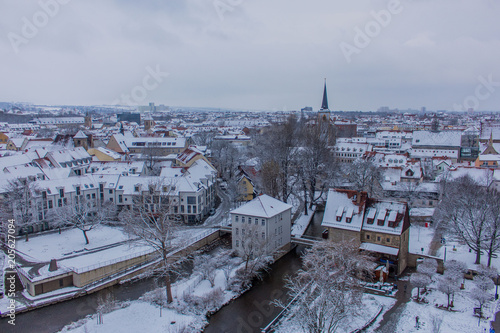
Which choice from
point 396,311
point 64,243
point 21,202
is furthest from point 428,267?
point 21,202

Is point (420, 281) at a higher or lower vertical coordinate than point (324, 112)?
lower

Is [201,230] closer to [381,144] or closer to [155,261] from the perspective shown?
[155,261]

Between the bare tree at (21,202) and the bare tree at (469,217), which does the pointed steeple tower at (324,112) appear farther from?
the bare tree at (21,202)

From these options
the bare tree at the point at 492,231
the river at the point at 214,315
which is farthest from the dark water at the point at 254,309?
the bare tree at the point at 492,231

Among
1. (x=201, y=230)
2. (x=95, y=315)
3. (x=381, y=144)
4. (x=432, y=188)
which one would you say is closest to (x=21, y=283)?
(x=95, y=315)

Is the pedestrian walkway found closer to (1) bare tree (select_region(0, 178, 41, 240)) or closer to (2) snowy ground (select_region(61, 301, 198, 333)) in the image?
(2) snowy ground (select_region(61, 301, 198, 333))

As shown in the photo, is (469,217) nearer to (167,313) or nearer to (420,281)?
(420,281)
